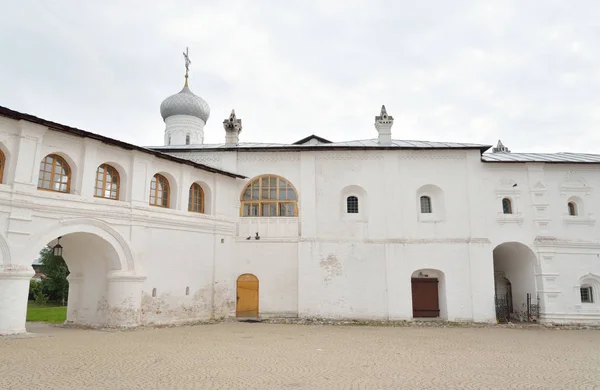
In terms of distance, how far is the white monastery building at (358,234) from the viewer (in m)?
15.2

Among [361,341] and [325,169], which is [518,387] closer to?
[361,341]

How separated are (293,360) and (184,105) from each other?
2015 cm

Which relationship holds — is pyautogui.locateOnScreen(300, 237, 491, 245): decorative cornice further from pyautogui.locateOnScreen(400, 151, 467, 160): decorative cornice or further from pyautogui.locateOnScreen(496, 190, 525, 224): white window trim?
pyautogui.locateOnScreen(400, 151, 467, 160): decorative cornice

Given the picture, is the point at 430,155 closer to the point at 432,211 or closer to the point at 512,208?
the point at 432,211

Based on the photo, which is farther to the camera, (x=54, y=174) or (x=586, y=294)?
(x=586, y=294)

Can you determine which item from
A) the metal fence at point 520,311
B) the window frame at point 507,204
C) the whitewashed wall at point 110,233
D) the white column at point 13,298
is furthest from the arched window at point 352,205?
the white column at point 13,298

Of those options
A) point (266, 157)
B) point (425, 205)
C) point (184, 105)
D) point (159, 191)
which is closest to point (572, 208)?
point (425, 205)

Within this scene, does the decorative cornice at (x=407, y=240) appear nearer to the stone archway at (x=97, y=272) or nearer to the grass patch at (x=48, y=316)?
the stone archway at (x=97, y=272)

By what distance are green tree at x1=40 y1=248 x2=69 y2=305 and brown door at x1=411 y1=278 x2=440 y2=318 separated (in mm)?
25766

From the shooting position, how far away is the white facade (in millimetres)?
14883

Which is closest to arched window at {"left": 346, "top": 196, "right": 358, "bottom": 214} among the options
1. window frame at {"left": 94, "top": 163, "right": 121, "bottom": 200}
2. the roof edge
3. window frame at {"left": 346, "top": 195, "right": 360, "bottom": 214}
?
window frame at {"left": 346, "top": 195, "right": 360, "bottom": 214}

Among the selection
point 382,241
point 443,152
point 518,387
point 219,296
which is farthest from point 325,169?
point 518,387

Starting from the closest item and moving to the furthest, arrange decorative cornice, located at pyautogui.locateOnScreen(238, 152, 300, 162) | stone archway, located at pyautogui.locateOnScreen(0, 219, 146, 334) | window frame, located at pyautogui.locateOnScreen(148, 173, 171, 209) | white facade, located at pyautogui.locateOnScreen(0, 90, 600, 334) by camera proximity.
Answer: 1. stone archway, located at pyautogui.locateOnScreen(0, 219, 146, 334)
2. white facade, located at pyautogui.locateOnScreen(0, 90, 600, 334)
3. window frame, located at pyautogui.locateOnScreen(148, 173, 171, 209)
4. decorative cornice, located at pyautogui.locateOnScreen(238, 152, 300, 162)

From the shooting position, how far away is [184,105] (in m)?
25.6
